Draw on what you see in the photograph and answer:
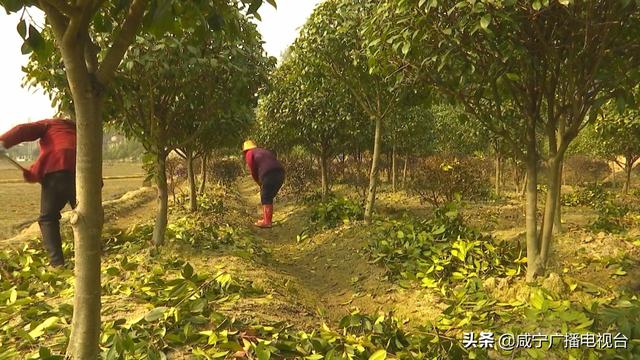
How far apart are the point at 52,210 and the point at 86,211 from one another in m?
3.54

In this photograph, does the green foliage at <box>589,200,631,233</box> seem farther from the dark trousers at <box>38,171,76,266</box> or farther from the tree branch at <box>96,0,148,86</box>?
the dark trousers at <box>38,171,76,266</box>

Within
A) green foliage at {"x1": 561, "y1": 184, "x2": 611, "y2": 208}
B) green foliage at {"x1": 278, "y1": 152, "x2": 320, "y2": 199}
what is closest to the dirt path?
green foliage at {"x1": 278, "y1": 152, "x2": 320, "y2": 199}

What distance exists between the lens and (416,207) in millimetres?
12219

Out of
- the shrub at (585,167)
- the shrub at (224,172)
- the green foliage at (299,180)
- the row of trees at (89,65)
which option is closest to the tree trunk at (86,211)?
the row of trees at (89,65)

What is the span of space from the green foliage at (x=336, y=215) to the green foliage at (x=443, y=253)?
223 centimetres

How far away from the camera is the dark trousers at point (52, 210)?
519 cm

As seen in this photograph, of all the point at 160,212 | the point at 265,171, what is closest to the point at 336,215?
the point at 265,171

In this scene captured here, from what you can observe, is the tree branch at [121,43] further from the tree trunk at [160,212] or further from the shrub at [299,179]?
the shrub at [299,179]

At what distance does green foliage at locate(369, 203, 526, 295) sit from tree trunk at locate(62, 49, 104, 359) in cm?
363

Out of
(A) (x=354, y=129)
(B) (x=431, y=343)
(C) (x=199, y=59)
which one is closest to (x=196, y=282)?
(B) (x=431, y=343)

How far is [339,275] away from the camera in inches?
256

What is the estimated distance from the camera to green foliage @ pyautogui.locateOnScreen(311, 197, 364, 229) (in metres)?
9.25

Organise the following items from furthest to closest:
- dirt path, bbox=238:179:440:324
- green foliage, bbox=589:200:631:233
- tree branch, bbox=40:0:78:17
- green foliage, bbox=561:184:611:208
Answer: green foliage, bbox=561:184:611:208, green foliage, bbox=589:200:631:233, dirt path, bbox=238:179:440:324, tree branch, bbox=40:0:78:17

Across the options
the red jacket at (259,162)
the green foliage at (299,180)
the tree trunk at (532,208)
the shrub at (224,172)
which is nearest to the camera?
the tree trunk at (532,208)
